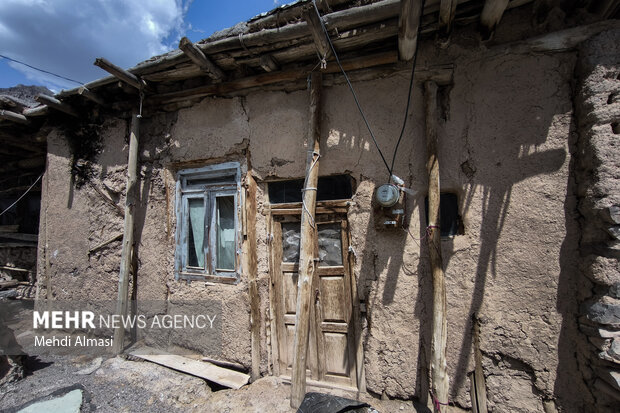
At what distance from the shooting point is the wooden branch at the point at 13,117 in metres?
3.99

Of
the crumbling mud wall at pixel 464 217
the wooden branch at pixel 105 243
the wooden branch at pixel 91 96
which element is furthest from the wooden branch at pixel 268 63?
the wooden branch at pixel 105 243

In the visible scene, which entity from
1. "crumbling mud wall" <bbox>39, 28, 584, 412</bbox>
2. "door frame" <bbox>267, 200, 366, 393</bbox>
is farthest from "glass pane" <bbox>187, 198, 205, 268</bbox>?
"door frame" <bbox>267, 200, 366, 393</bbox>

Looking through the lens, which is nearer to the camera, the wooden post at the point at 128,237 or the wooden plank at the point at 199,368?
the wooden plank at the point at 199,368

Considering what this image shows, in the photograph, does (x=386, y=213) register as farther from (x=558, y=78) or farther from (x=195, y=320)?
(x=195, y=320)

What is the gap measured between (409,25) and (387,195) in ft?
4.49

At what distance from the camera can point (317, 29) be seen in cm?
233

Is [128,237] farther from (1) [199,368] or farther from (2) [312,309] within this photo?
(2) [312,309]

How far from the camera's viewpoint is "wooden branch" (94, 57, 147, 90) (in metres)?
2.92

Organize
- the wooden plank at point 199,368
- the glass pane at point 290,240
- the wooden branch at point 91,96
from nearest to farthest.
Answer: the wooden plank at point 199,368
the glass pane at point 290,240
the wooden branch at point 91,96

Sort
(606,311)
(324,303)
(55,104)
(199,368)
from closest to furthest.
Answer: (606,311)
(324,303)
(199,368)
(55,104)

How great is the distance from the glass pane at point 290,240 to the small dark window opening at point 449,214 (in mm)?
1403

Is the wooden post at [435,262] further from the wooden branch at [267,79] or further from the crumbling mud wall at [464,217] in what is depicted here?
the wooden branch at [267,79]

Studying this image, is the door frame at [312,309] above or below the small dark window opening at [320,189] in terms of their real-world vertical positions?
below

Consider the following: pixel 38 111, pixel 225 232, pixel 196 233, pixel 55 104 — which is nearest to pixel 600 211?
pixel 225 232
